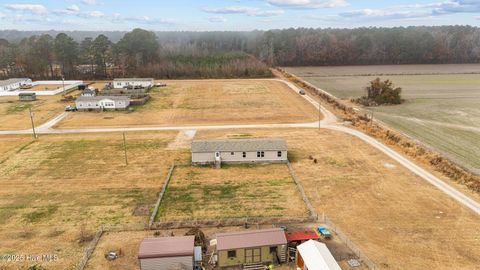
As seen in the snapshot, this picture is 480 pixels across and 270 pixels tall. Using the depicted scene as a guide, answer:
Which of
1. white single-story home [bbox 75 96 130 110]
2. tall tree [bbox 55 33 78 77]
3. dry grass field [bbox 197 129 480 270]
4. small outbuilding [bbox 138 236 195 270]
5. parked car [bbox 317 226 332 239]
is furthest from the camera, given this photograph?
tall tree [bbox 55 33 78 77]

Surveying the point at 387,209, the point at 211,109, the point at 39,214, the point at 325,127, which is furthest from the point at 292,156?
the point at 211,109

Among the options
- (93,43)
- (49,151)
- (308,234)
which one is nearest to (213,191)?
(308,234)

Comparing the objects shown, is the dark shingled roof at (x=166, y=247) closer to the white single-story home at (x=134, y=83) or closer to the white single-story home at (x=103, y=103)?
the white single-story home at (x=103, y=103)

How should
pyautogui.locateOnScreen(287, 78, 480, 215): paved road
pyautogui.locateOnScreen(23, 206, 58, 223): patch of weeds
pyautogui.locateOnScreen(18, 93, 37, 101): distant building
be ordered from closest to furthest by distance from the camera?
1. pyautogui.locateOnScreen(23, 206, 58, 223): patch of weeds
2. pyautogui.locateOnScreen(287, 78, 480, 215): paved road
3. pyautogui.locateOnScreen(18, 93, 37, 101): distant building

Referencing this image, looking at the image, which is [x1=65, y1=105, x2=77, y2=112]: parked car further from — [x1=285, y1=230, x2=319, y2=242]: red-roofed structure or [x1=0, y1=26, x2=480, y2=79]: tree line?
[x1=285, y1=230, x2=319, y2=242]: red-roofed structure

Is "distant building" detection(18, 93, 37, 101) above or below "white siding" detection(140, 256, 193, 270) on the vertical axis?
above

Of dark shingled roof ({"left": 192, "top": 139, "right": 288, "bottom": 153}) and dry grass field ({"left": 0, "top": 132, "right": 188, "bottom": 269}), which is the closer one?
dry grass field ({"left": 0, "top": 132, "right": 188, "bottom": 269})

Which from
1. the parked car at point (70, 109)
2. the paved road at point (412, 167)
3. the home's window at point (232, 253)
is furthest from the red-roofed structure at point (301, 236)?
the parked car at point (70, 109)

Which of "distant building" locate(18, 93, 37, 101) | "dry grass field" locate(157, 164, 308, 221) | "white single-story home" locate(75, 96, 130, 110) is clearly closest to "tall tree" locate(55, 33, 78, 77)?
"distant building" locate(18, 93, 37, 101)
